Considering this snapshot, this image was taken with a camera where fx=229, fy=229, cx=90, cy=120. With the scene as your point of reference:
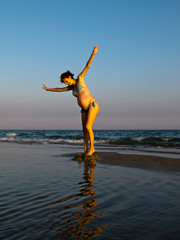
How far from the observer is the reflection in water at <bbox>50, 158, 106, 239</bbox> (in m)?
1.59

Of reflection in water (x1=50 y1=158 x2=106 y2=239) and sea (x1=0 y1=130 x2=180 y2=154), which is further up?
reflection in water (x1=50 y1=158 x2=106 y2=239)

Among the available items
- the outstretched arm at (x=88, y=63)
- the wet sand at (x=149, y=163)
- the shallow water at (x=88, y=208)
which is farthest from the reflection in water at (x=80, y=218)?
the outstretched arm at (x=88, y=63)

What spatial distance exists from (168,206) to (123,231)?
0.76 m

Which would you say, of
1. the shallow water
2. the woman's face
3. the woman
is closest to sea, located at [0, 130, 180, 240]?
the shallow water

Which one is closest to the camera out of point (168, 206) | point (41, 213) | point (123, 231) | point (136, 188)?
point (123, 231)

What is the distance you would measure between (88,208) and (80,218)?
26 cm

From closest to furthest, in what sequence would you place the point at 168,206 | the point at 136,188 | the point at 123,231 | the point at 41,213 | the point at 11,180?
the point at 123,231 < the point at 41,213 < the point at 168,206 < the point at 136,188 < the point at 11,180

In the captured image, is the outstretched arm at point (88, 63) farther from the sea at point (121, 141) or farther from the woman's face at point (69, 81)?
the sea at point (121, 141)

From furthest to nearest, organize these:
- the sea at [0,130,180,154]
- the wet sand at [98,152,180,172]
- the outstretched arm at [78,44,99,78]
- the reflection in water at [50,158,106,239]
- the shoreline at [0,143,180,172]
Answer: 1. the sea at [0,130,180,154]
2. the outstretched arm at [78,44,99,78]
3. the shoreline at [0,143,180,172]
4. the wet sand at [98,152,180,172]
5. the reflection in water at [50,158,106,239]

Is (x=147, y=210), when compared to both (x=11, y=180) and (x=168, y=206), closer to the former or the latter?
(x=168, y=206)

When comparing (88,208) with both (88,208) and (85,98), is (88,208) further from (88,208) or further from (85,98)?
(85,98)

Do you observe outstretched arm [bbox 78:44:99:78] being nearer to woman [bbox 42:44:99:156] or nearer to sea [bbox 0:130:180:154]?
woman [bbox 42:44:99:156]

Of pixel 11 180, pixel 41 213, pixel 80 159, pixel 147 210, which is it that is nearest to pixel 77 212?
pixel 41 213

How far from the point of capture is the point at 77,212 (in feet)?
6.61
